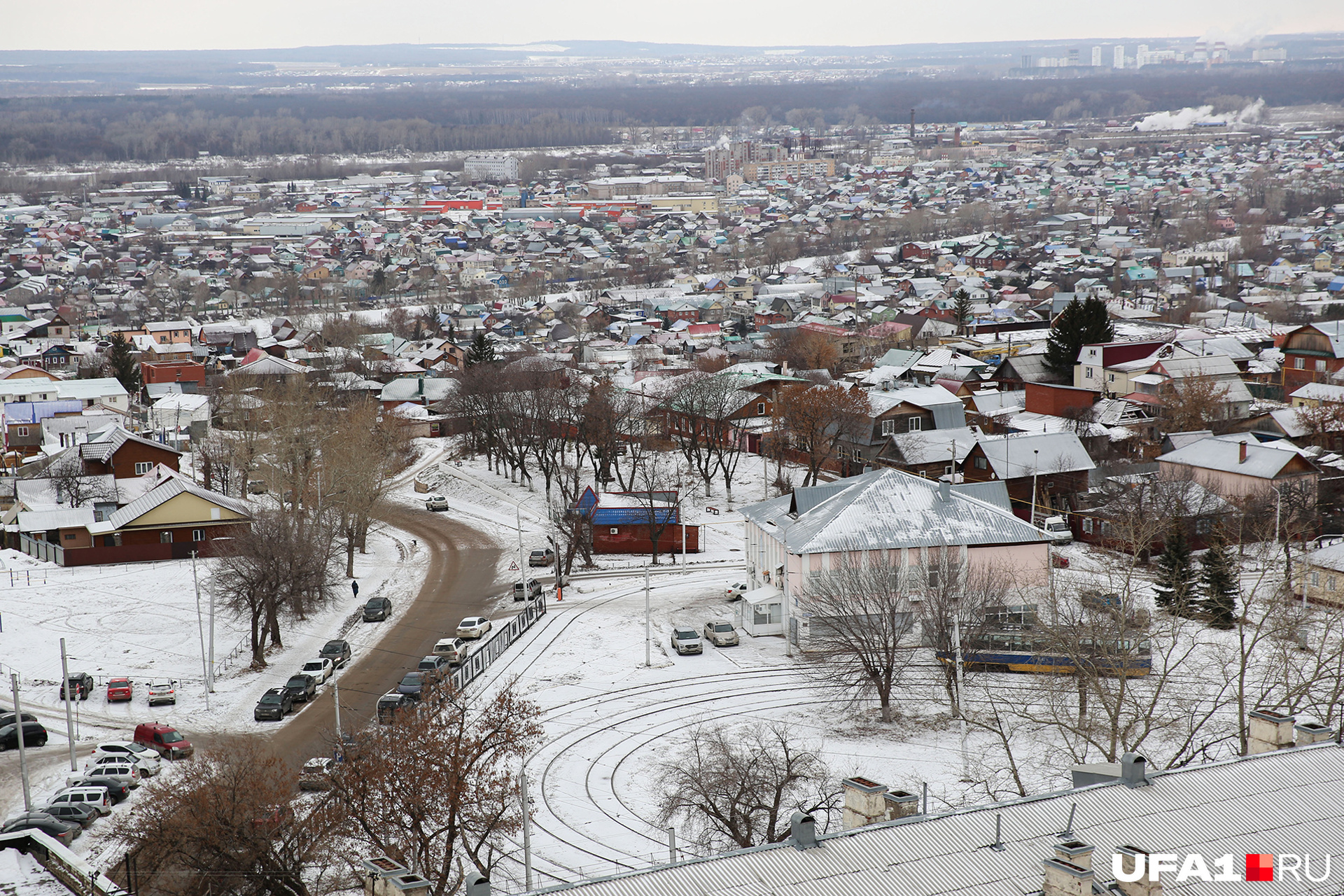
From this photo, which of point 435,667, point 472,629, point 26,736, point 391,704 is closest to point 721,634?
point 472,629

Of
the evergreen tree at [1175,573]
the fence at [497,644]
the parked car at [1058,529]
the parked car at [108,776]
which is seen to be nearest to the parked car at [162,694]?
the parked car at [108,776]

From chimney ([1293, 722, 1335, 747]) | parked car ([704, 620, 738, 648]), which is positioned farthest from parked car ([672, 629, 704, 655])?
chimney ([1293, 722, 1335, 747])

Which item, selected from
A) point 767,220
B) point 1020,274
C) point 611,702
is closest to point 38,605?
point 611,702

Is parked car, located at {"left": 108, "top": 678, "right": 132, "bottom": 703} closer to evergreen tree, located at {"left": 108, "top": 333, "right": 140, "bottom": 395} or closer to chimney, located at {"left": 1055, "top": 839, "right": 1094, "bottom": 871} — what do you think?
chimney, located at {"left": 1055, "top": 839, "right": 1094, "bottom": 871}

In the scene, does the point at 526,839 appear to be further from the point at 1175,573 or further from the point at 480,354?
the point at 480,354

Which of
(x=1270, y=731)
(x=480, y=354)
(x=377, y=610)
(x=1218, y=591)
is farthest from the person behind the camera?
(x=480, y=354)

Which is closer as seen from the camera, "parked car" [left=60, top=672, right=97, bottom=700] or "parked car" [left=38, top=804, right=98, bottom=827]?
"parked car" [left=38, top=804, right=98, bottom=827]

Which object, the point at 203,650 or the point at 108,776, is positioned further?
the point at 203,650

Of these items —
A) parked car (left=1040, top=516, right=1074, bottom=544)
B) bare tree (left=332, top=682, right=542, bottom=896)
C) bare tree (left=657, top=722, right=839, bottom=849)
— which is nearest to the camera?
bare tree (left=332, top=682, right=542, bottom=896)
